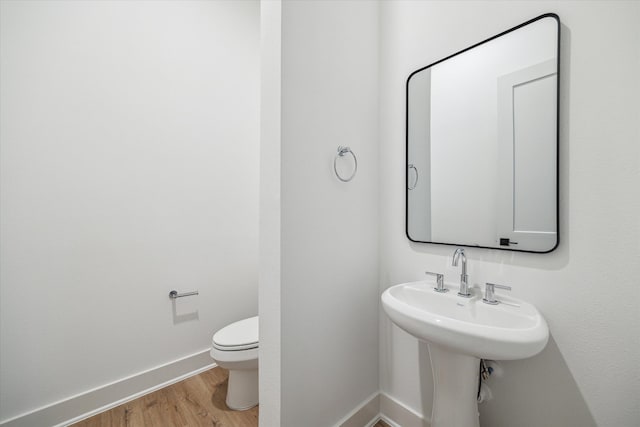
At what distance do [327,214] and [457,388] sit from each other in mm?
829

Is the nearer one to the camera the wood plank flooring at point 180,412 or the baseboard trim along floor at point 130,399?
the baseboard trim along floor at point 130,399

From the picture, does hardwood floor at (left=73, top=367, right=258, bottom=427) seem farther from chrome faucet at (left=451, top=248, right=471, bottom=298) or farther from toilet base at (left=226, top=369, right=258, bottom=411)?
chrome faucet at (left=451, top=248, right=471, bottom=298)

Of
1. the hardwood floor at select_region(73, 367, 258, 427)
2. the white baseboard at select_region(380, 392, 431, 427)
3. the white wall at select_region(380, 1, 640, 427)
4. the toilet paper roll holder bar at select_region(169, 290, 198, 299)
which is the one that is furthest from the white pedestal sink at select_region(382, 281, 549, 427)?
the toilet paper roll holder bar at select_region(169, 290, 198, 299)

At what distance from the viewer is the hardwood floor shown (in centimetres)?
136

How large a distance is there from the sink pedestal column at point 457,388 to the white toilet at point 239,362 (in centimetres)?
93

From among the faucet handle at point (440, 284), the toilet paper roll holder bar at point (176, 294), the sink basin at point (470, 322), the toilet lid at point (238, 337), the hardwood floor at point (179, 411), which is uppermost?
the faucet handle at point (440, 284)

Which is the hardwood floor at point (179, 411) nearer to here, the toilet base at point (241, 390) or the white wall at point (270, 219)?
the toilet base at point (241, 390)

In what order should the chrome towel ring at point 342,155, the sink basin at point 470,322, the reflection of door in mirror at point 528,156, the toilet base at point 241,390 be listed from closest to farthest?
the sink basin at point 470,322 → the reflection of door in mirror at point 528,156 → the chrome towel ring at point 342,155 → the toilet base at point 241,390

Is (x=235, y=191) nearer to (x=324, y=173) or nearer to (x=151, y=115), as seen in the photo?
(x=151, y=115)

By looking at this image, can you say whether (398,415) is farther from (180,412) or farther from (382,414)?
(180,412)

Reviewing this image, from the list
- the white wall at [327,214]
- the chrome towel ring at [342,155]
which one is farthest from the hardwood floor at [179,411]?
the chrome towel ring at [342,155]

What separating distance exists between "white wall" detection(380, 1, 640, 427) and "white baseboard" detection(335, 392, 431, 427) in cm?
33

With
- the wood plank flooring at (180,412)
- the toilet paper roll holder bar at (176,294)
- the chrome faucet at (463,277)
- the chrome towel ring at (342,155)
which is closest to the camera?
the chrome faucet at (463,277)

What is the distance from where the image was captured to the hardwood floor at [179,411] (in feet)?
4.47
